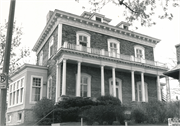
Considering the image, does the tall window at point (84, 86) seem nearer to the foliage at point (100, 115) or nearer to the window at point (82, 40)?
the window at point (82, 40)

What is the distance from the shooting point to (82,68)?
2497 centimetres

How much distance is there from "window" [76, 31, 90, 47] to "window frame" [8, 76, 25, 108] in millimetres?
7318

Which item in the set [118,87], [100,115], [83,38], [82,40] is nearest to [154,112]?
[100,115]

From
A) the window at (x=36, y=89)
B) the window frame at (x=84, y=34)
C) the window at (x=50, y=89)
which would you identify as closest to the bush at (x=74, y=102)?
the window at (x=50, y=89)

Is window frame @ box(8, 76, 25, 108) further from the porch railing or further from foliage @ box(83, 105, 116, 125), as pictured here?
foliage @ box(83, 105, 116, 125)

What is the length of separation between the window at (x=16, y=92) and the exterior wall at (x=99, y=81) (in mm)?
5654

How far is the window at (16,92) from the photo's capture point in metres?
25.6

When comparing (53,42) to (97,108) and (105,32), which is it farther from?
(97,108)

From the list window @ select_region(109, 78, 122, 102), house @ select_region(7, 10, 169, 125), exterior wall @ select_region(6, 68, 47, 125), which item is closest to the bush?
house @ select_region(7, 10, 169, 125)

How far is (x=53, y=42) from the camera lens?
26453mm

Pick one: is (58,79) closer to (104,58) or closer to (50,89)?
(50,89)

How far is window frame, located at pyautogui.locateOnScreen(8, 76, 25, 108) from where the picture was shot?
2533 cm

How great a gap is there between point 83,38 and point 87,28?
1.28m

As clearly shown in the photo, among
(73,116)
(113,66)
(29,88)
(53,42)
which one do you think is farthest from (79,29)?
(73,116)
